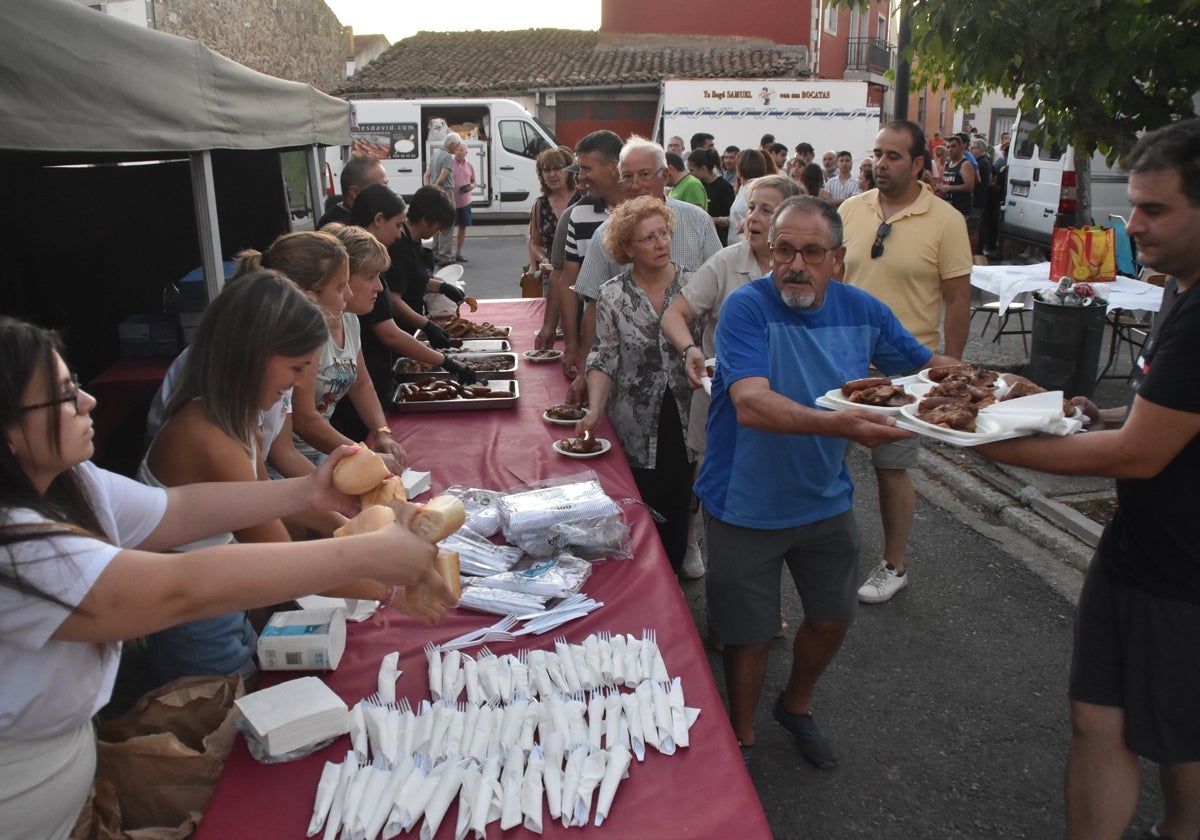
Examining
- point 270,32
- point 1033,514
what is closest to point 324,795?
point 1033,514

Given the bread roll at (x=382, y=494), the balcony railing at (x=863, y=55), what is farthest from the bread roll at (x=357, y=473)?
the balcony railing at (x=863, y=55)

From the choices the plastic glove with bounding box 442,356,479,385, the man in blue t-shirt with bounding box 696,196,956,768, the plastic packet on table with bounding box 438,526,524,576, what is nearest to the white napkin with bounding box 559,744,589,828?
the plastic packet on table with bounding box 438,526,524,576

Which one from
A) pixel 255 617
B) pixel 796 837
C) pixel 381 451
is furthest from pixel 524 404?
pixel 796 837

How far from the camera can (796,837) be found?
8.69ft

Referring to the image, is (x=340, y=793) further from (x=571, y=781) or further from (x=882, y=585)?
(x=882, y=585)

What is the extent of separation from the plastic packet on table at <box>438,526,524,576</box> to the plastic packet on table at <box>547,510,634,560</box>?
13 centimetres

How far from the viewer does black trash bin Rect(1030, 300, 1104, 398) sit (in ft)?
20.9

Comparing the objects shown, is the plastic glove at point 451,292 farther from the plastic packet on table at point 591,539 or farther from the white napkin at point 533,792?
the white napkin at point 533,792

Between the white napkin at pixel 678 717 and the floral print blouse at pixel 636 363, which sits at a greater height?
the floral print blouse at pixel 636 363

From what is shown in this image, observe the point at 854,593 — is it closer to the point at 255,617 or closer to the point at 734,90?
the point at 255,617

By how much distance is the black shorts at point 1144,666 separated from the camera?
2.00 m

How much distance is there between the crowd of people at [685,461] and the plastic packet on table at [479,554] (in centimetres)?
31

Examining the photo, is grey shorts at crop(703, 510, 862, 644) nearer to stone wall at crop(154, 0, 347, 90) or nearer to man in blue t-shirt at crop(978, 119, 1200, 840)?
man in blue t-shirt at crop(978, 119, 1200, 840)

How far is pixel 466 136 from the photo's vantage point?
18938mm
